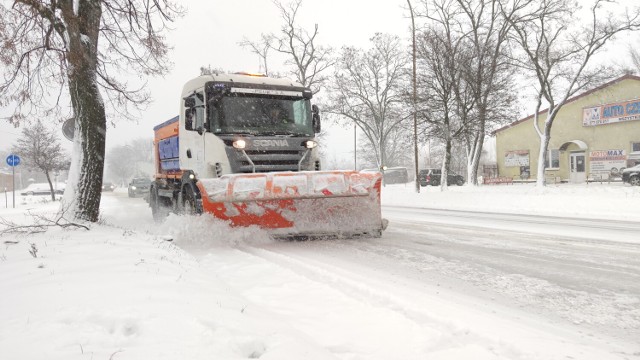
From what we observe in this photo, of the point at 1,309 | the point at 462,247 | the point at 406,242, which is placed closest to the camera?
the point at 1,309

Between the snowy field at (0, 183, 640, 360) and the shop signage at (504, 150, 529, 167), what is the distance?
3538 cm

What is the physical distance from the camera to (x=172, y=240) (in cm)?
678

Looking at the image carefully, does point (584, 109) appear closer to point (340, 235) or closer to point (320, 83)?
point (320, 83)

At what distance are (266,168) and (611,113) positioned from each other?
107 feet

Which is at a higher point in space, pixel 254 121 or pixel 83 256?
pixel 254 121

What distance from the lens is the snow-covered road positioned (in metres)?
2.89

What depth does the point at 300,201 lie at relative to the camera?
278 inches

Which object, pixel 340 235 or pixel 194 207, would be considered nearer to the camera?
pixel 340 235

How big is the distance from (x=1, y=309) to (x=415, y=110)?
70.7ft

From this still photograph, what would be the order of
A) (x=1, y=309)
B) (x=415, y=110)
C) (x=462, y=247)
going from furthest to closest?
(x=415, y=110), (x=462, y=247), (x=1, y=309)

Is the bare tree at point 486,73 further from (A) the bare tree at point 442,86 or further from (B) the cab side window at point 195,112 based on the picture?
(B) the cab side window at point 195,112

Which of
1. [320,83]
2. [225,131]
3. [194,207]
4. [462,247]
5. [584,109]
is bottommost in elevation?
[462,247]

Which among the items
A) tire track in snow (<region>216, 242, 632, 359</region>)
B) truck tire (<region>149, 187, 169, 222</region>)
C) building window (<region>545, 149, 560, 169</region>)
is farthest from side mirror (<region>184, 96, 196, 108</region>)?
building window (<region>545, 149, 560, 169</region>)

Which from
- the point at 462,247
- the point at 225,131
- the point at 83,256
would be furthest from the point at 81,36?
the point at 462,247
